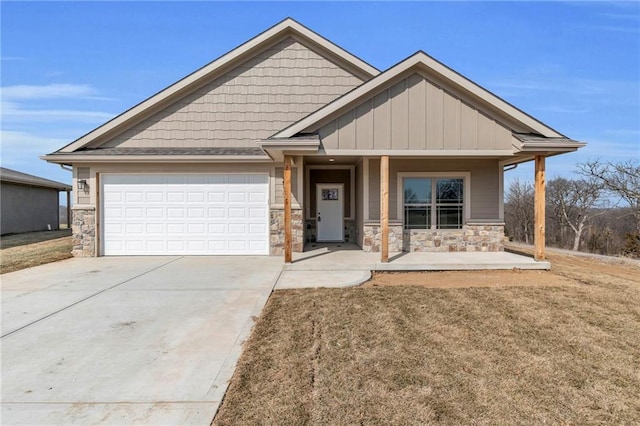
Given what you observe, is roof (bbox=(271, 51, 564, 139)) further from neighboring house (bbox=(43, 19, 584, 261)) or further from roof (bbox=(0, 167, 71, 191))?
roof (bbox=(0, 167, 71, 191))

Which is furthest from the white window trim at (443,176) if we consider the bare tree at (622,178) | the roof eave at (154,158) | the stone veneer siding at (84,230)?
the bare tree at (622,178)

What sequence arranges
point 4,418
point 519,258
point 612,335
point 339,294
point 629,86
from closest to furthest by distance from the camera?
1. point 4,418
2. point 612,335
3. point 339,294
4. point 519,258
5. point 629,86

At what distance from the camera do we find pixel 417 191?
1029 centimetres

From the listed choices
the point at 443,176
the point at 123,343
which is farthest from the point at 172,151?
the point at 443,176

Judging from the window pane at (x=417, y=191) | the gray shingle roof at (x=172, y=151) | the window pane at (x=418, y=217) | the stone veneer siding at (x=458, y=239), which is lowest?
the stone veneer siding at (x=458, y=239)

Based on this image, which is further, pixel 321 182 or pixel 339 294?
pixel 321 182

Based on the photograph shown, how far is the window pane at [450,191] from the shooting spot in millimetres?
10273

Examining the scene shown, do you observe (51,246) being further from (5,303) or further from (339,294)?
(339,294)

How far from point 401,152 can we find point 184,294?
19.1 ft

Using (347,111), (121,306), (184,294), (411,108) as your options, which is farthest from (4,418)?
(411,108)

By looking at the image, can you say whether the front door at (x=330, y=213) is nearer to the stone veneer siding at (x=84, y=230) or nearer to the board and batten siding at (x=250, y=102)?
the board and batten siding at (x=250, y=102)

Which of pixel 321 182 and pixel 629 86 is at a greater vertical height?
pixel 629 86

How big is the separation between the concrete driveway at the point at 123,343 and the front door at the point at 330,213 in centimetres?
482

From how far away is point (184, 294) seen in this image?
20.1 ft
